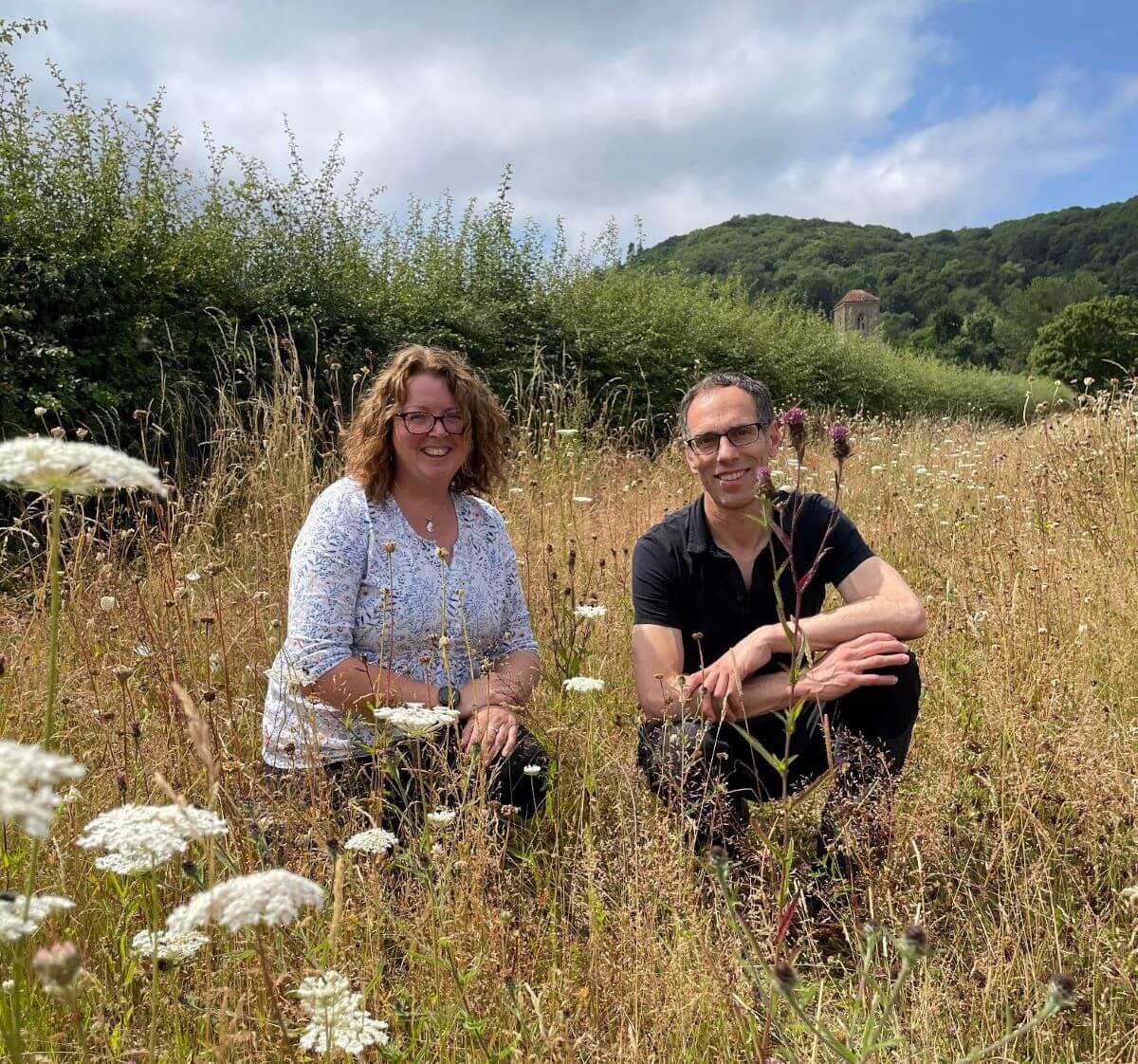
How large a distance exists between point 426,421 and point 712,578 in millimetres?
1046

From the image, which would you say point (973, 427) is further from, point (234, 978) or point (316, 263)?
point (234, 978)

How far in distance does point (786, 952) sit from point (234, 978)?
111cm

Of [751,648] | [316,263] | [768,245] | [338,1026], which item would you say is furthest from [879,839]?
[768,245]

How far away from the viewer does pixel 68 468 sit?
2.50 feet

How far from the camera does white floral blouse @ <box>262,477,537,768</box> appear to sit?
2340 millimetres

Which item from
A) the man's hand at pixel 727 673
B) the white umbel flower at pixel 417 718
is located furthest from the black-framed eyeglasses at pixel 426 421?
the white umbel flower at pixel 417 718

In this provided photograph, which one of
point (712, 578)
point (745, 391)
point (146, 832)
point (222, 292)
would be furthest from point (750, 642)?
point (222, 292)

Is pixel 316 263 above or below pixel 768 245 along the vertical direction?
below

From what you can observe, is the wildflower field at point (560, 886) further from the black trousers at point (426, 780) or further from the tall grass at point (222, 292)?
the tall grass at point (222, 292)

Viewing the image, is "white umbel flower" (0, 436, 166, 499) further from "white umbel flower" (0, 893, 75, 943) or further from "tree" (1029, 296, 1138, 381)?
"tree" (1029, 296, 1138, 381)

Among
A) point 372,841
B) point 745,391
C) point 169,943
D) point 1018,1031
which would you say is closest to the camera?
point 1018,1031

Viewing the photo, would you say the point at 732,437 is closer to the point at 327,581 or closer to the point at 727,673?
the point at 727,673

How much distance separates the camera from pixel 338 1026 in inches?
41.2

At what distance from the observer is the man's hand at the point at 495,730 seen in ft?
7.07
